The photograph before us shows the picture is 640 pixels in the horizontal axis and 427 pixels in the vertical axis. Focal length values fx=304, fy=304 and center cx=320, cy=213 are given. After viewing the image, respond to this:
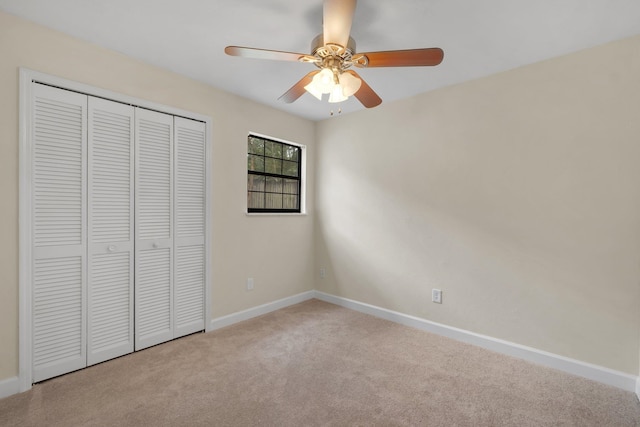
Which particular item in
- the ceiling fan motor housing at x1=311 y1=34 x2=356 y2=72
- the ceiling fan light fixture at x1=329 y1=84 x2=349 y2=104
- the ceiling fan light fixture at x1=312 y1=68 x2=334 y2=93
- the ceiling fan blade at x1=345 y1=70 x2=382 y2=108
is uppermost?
the ceiling fan motor housing at x1=311 y1=34 x2=356 y2=72

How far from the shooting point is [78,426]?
1669 millimetres

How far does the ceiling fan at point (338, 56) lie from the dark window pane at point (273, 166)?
182 centimetres

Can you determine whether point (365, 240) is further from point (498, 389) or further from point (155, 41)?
point (155, 41)

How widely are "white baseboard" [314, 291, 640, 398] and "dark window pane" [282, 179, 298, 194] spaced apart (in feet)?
5.32

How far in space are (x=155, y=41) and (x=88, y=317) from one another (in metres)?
2.07

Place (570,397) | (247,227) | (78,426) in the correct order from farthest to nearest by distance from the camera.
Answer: (247,227) < (570,397) < (78,426)

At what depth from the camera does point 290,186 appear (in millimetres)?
3938

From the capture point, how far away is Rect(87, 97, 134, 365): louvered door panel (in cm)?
228

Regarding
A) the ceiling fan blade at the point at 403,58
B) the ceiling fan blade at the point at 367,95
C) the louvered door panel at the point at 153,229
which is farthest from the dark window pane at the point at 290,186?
the ceiling fan blade at the point at 403,58

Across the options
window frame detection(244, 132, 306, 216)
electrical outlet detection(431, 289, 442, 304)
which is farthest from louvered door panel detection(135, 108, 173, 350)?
electrical outlet detection(431, 289, 442, 304)

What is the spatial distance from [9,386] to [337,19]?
9.56 feet

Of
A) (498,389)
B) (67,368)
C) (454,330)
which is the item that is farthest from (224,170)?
(498,389)

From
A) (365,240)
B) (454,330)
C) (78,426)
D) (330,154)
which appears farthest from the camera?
(330,154)

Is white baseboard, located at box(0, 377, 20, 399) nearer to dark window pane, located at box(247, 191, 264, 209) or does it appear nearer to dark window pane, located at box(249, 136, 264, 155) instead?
dark window pane, located at box(247, 191, 264, 209)
